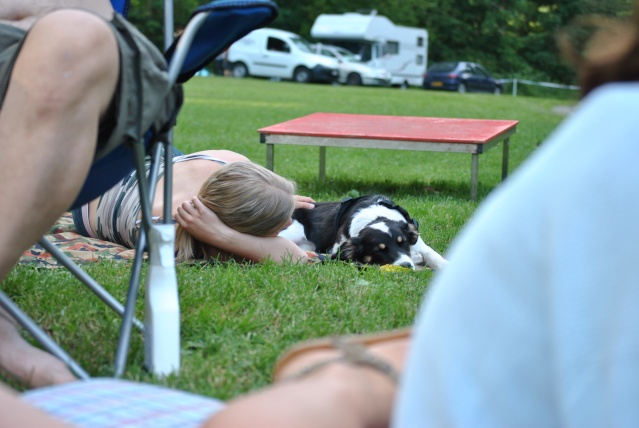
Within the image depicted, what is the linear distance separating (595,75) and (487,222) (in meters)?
0.28

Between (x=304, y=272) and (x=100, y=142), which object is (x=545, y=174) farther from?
(x=304, y=272)

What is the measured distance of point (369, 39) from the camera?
34.6 metres

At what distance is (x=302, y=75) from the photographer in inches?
1260

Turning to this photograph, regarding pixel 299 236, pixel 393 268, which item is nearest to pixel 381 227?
pixel 393 268

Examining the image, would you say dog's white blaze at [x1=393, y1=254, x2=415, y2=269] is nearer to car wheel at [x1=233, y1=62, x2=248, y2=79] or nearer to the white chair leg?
the white chair leg

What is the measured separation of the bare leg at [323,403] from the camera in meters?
1.14

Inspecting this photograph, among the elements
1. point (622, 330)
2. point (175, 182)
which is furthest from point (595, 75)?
point (175, 182)

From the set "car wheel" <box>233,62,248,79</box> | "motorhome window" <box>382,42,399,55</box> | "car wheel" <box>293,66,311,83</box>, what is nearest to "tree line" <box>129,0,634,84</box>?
"motorhome window" <box>382,42,399,55</box>

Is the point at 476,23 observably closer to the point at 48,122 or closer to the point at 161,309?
the point at 161,309

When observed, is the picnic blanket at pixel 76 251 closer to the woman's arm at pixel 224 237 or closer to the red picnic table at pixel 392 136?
the woman's arm at pixel 224 237

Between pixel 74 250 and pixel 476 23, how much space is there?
39618 mm

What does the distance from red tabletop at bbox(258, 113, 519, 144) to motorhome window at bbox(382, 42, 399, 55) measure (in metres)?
28.3

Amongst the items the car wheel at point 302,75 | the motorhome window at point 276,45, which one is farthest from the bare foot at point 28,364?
the motorhome window at point 276,45

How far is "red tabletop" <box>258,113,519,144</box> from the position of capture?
5988 millimetres
